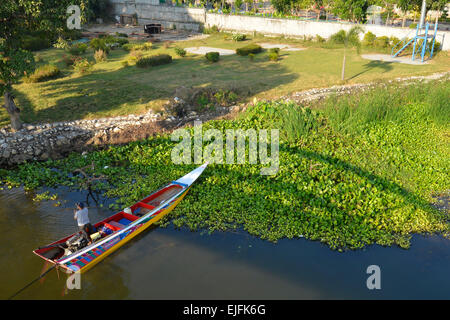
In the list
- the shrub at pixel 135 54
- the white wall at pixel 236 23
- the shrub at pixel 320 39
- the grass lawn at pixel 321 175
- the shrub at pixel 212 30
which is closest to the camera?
the grass lawn at pixel 321 175

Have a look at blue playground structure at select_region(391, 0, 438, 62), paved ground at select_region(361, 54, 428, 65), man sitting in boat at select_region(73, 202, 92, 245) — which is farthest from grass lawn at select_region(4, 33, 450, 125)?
man sitting in boat at select_region(73, 202, 92, 245)

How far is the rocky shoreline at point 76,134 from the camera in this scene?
16.9 metres

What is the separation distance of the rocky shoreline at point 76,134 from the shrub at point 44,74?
898cm

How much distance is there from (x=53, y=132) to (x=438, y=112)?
834 inches

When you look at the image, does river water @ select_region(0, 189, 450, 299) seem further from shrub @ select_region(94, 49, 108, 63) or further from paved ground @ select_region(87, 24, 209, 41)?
paved ground @ select_region(87, 24, 209, 41)

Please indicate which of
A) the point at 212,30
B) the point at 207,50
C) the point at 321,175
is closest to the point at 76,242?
the point at 321,175

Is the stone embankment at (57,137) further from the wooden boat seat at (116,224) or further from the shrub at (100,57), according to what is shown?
the shrub at (100,57)

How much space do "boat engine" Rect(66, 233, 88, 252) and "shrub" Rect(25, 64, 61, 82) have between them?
20.4 m

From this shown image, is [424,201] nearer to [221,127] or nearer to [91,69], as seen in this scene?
[221,127]

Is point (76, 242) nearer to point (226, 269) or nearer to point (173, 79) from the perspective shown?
point (226, 269)

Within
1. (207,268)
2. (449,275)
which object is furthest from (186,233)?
(449,275)

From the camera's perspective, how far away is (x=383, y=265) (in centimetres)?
1045

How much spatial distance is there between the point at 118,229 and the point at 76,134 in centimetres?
949

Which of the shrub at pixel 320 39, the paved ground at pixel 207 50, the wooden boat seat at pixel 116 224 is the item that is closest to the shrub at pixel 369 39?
the shrub at pixel 320 39
